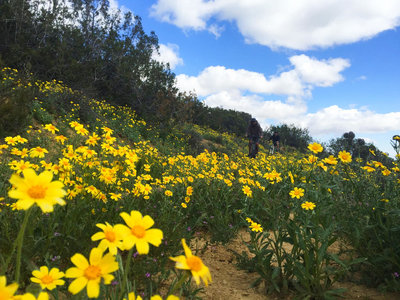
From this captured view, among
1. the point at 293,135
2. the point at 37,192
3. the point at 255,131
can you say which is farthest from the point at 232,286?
the point at 293,135

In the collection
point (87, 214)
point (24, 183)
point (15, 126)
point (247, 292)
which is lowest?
point (247, 292)

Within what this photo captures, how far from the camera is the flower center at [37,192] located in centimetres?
79

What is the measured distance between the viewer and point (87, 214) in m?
2.28

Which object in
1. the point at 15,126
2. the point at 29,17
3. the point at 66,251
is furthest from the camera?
the point at 29,17

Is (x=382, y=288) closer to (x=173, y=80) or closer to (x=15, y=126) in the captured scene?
(x=15, y=126)

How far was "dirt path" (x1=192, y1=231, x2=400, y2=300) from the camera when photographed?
2.18 metres

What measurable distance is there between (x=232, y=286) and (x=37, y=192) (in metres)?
2.11

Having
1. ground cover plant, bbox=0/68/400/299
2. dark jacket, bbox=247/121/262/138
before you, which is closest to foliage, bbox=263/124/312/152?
dark jacket, bbox=247/121/262/138

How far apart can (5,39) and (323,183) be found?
1372cm

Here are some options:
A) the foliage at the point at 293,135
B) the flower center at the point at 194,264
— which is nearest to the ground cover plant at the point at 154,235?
the flower center at the point at 194,264

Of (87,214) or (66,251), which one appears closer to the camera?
(66,251)

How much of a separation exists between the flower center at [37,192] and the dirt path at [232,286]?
1815 millimetres

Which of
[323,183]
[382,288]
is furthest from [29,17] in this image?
[382,288]

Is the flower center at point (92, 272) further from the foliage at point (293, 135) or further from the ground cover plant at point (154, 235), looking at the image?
the foliage at point (293, 135)
